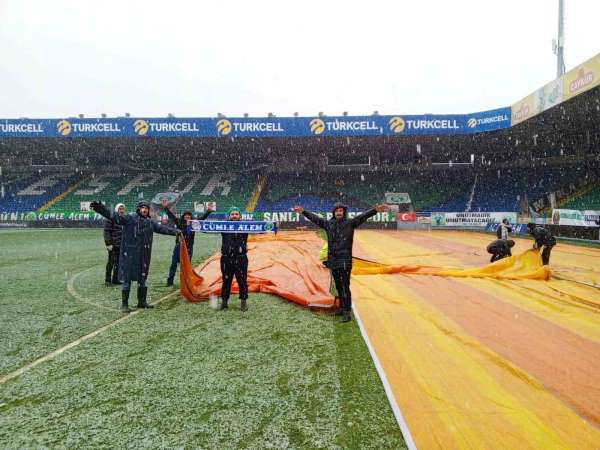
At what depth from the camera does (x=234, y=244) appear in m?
6.50

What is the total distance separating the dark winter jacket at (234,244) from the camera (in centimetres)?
647

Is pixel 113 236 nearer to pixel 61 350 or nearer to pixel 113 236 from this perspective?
pixel 113 236

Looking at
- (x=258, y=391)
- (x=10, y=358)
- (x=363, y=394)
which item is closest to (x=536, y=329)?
(x=363, y=394)

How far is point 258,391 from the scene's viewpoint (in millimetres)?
3479

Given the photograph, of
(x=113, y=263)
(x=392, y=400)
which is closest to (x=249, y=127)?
(x=113, y=263)

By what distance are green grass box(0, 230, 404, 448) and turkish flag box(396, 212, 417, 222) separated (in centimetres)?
2553

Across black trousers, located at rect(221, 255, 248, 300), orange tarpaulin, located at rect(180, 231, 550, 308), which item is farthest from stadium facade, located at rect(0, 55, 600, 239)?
black trousers, located at rect(221, 255, 248, 300)

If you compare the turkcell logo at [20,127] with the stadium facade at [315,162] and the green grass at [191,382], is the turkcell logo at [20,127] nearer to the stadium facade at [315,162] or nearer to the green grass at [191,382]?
the stadium facade at [315,162]

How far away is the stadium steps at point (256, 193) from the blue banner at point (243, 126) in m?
7.00

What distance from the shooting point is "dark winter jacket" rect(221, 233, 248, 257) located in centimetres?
647

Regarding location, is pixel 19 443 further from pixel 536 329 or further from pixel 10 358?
pixel 536 329

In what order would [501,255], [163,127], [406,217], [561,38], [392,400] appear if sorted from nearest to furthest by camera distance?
[392,400] < [501,255] < [561,38] < [163,127] < [406,217]

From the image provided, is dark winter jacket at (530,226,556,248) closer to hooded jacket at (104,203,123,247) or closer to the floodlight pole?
hooded jacket at (104,203,123,247)

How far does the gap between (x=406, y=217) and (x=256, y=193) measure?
13508 millimetres
